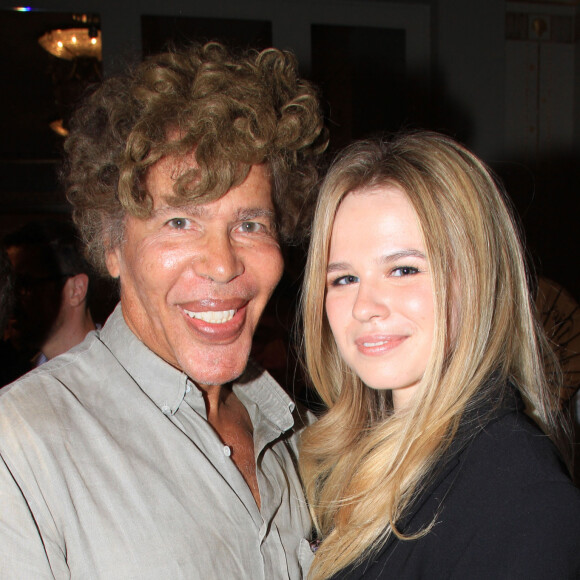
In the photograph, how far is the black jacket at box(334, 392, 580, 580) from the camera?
1.12 meters

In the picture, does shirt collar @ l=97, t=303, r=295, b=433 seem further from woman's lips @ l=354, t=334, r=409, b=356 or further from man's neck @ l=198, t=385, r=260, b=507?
woman's lips @ l=354, t=334, r=409, b=356

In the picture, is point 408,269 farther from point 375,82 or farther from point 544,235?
point 544,235

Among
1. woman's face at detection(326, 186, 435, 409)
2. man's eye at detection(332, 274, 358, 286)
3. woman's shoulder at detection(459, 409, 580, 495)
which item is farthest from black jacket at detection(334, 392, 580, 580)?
man's eye at detection(332, 274, 358, 286)

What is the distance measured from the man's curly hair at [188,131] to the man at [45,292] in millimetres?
1411

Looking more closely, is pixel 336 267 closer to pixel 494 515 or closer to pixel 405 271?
pixel 405 271

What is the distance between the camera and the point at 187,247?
147 cm

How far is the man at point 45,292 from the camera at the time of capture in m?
3.08

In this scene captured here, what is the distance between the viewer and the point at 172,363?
159 cm

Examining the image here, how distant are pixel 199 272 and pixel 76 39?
10.1 ft

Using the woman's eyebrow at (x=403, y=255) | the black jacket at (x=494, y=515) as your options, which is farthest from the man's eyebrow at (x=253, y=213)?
the black jacket at (x=494, y=515)

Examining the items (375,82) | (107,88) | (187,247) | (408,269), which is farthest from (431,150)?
(375,82)

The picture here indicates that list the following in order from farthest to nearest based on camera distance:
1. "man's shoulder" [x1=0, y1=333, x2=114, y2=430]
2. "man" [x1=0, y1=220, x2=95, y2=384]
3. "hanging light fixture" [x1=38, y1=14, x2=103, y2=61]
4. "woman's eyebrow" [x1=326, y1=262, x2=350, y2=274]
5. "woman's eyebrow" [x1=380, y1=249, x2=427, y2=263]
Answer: "hanging light fixture" [x1=38, y1=14, x2=103, y2=61] → "man" [x1=0, y1=220, x2=95, y2=384] → "woman's eyebrow" [x1=326, y1=262, x2=350, y2=274] → "woman's eyebrow" [x1=380, y1=249, x2=427, y2=263] → "man's shoulder" [x1=0, y1=333, x2=114, y2=430]

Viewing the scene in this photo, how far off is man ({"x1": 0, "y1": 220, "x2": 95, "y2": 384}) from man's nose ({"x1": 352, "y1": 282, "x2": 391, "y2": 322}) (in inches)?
80.5

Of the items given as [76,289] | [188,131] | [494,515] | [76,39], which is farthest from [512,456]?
[76,39]
